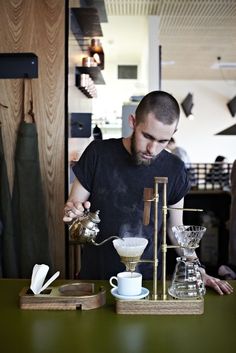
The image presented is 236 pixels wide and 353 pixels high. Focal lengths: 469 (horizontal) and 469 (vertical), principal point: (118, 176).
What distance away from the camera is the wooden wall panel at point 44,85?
9.21 ft

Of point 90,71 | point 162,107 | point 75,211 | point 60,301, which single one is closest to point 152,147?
point 162,107

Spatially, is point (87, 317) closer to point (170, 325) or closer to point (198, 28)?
point (170, 325)

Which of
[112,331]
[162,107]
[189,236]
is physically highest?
[162,107]

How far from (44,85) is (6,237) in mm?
934

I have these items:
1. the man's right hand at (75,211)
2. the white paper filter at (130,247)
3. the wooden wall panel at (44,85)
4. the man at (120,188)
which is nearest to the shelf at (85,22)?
the wooden wall panel at (44,85)

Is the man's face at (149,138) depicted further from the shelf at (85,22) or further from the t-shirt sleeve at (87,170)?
the shelf at (85,22)

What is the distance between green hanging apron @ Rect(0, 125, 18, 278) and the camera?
8.77ft

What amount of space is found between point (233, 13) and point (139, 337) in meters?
5.59

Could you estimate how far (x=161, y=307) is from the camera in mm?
1465

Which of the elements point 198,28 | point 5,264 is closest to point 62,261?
point 5,264

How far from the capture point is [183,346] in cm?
124

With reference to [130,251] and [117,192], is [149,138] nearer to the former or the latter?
[117,192]

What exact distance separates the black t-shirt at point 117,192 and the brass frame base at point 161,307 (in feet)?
1.62

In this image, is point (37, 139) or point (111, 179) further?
point (37, 139)
